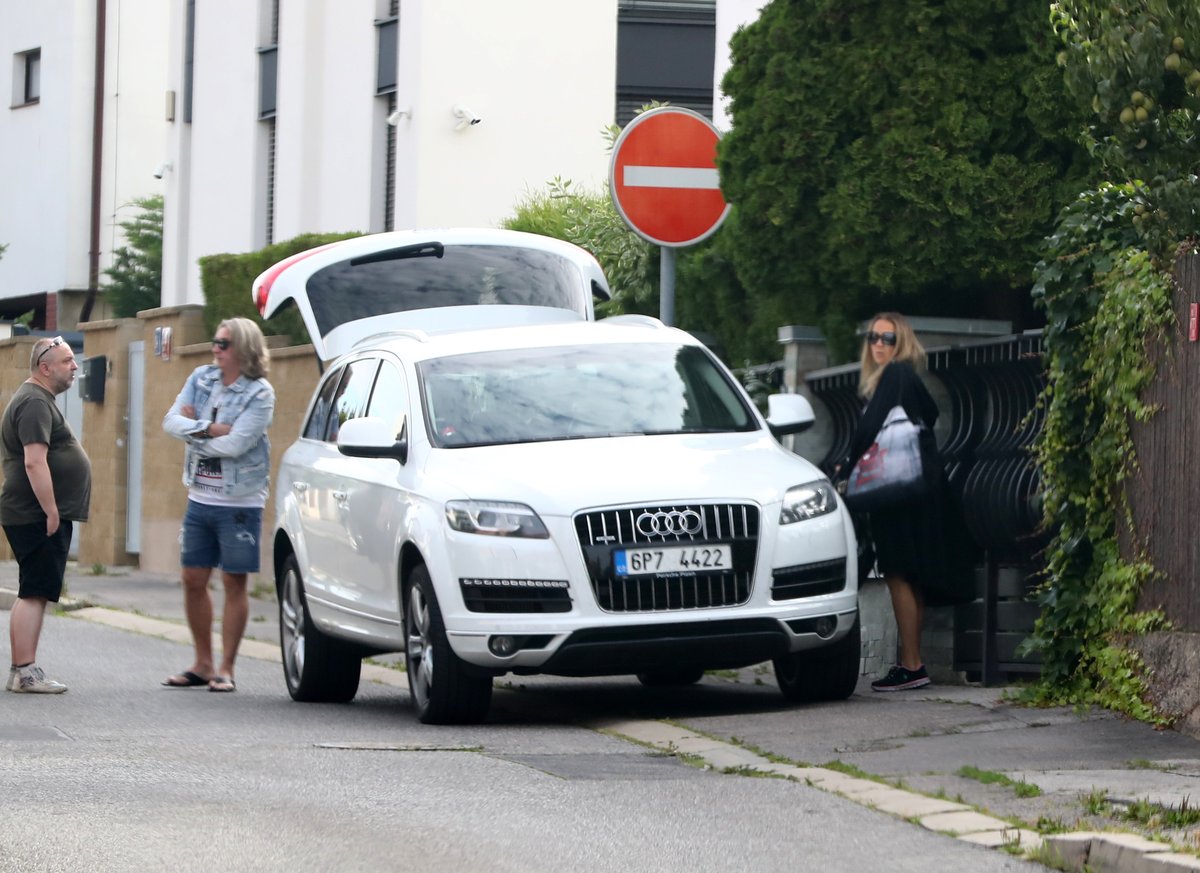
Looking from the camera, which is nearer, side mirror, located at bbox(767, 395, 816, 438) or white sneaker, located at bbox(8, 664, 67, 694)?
side mirror, located at bbox(767, 395, 816, 438)

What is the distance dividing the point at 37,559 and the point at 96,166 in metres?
29.3

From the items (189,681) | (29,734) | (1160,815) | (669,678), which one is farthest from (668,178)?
(1160,815)

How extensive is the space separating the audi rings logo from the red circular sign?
264 centimetres

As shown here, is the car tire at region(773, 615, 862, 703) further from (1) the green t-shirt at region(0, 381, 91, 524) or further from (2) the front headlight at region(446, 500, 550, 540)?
(1) the green t-shirt at region(0, 381, 91, 524)

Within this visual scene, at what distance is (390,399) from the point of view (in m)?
11.2

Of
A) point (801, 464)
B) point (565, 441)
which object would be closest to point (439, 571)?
point (565, 441)

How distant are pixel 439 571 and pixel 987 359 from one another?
3085mm

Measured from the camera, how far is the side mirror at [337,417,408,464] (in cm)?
1052

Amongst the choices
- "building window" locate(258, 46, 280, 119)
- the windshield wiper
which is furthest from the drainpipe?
the windshield wiper

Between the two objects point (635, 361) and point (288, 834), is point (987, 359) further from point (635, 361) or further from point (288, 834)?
point (288, 834)

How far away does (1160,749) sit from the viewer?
8547mm

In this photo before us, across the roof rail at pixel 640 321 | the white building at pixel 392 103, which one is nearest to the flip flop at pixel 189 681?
the roof rail at pixel 640 321

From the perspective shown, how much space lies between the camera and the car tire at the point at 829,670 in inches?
407

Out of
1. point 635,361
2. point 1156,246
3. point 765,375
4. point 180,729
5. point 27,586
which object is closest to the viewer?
point 1156,246
